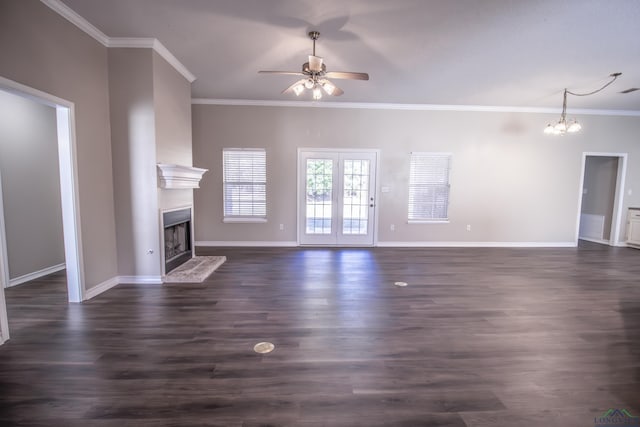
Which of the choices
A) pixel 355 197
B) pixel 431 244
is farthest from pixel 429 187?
pixel 355 197

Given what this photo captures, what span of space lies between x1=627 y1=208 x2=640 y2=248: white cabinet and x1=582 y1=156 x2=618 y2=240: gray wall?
31cm

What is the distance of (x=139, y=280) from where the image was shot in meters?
3.66

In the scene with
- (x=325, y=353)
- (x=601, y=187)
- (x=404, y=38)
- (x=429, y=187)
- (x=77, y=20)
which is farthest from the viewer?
(x=601, y=187)

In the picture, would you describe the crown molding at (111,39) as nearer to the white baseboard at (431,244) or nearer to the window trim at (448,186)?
the white baseboard at (431,244)

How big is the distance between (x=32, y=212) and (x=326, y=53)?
4535 millimetres

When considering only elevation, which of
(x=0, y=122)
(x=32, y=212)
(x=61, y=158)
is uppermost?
(x=0, y=122)

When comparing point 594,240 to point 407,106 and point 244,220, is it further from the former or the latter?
point 244,220

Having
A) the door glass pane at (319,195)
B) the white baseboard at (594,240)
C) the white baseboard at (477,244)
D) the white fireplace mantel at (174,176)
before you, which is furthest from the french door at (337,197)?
the white baseboard at (594,240)

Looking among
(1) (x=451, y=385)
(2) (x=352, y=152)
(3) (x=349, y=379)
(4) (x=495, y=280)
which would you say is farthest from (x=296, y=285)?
(2) (x=352, y=152)

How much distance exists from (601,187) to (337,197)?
649 centimetres

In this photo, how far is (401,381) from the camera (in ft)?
6.12

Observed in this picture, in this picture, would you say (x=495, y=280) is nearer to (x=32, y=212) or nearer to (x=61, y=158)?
(x=61, y=158)

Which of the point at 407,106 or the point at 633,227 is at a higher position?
A: the point at 407,106

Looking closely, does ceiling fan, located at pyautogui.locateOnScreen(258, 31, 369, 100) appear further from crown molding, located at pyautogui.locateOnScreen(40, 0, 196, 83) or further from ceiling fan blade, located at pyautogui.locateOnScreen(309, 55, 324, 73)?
crown molding, located at pyautogui.locateOnScreen(40, 0, 196, 83)
